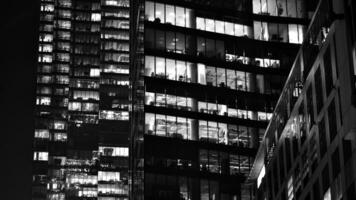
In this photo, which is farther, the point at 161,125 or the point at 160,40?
the point at 160,40

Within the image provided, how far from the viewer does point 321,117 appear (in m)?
56.2

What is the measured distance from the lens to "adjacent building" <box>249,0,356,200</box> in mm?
48438

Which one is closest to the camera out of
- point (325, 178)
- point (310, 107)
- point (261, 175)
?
point (325, 178)

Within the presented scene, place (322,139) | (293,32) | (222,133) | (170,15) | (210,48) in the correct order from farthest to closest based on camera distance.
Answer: (293,32) < (210,48) < (170,15) < (222,133) < (322,139)

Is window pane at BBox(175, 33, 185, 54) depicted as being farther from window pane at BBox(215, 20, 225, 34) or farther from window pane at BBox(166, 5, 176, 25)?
window pane at BBox(215, 20, 225, 34)

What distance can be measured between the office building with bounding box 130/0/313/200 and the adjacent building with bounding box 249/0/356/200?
3004cm

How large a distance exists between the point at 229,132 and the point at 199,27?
57.9 ft

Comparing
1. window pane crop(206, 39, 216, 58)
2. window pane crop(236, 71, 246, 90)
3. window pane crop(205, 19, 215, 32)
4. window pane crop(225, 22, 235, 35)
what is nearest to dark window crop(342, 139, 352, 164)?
window pane crop(236, 71, 246, 90)

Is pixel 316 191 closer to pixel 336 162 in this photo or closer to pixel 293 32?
pixel 336 162

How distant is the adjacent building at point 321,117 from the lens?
159ft

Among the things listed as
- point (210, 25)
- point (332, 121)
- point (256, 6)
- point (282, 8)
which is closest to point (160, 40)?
point (210, 25)

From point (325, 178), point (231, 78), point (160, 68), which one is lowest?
point (325, 178)

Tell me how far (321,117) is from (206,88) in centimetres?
5630

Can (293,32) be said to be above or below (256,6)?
below
